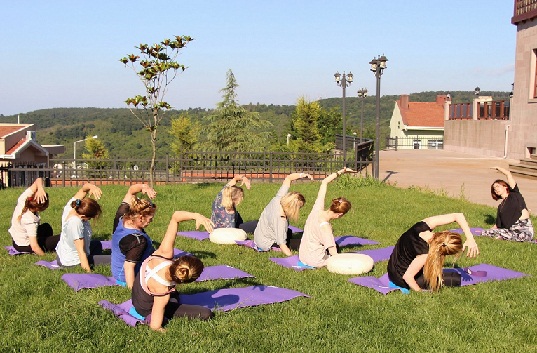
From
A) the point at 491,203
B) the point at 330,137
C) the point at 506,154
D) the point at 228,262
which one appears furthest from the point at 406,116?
the point at 228,262

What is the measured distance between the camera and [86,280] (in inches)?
281

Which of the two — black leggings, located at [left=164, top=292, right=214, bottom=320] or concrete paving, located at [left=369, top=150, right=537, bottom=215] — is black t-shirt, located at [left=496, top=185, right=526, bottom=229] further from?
black leggings, located at [left=164, top=292, right=214, bottom=320]

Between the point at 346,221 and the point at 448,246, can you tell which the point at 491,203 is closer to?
the point at 346,221

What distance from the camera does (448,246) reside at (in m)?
6.44

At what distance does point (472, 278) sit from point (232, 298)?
3329 mm

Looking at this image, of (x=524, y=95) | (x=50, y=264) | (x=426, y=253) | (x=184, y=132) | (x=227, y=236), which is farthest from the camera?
(x=184, y=132)

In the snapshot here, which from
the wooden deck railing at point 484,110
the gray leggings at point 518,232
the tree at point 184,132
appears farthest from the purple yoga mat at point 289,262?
the tree at point 184,132

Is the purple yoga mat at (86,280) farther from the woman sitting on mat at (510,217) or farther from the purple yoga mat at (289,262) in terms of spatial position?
the woman sitting on mat at (510,217)

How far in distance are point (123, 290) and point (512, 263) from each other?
18.7 feet

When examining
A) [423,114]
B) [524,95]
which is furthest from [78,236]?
[423,114]

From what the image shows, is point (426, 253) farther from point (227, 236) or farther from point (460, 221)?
point (227, 236)

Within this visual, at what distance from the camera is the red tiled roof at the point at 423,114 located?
210ft

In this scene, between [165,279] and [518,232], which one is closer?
[165,279]

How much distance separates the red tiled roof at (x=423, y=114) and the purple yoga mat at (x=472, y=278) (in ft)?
185
